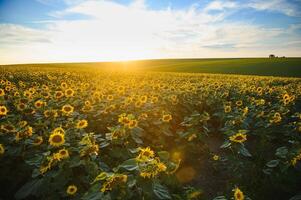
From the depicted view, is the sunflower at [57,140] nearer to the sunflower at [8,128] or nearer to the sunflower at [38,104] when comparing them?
the sunflower at [8,128]

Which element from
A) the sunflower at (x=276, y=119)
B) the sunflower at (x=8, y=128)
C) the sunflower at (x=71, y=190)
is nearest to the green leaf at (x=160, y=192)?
the sunflower at (x=71, y=190)

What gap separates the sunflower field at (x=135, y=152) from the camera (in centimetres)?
299

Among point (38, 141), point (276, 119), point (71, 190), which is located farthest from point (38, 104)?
point (276, 119)

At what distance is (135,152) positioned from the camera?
143 inches

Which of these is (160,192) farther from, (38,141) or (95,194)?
(38,141)

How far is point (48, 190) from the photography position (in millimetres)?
3049

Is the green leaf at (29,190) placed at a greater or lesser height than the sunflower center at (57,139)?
lesser

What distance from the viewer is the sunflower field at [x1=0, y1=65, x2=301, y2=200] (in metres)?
2.99

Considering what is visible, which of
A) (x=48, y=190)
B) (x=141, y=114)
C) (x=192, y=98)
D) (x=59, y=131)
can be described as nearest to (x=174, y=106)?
(x=192, y=98)

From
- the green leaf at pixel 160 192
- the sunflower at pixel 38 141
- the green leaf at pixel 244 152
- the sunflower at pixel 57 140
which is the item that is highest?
the sunflower at pixel 57 140

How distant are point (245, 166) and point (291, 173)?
1.25 m

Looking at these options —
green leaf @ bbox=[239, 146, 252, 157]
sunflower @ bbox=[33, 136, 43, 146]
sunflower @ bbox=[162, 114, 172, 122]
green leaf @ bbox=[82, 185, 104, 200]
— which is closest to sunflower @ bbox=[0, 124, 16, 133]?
sunflower @ bbox=[33, 136, 43, 146]

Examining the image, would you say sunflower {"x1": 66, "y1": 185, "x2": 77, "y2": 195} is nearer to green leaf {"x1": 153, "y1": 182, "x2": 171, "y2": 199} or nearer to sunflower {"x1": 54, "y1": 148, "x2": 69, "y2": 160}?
sunflower {"x1": 54, "y1": 148, "x2": 69, "y2": 160}

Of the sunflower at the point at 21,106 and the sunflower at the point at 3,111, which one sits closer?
the sunflower at the point at 3,111
